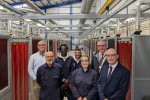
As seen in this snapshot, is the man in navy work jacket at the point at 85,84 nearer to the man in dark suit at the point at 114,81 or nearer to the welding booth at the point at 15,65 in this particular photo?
the man in dark suit at the point at 114,81

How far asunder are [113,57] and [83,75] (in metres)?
0.52

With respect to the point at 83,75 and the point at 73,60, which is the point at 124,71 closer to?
the point at 83,75

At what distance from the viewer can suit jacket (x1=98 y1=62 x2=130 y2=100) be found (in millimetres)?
1870

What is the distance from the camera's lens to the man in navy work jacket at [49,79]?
2.27 metres

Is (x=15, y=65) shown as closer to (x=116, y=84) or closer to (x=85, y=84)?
(x=85, y=84)

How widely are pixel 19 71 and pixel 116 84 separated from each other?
6.40ft

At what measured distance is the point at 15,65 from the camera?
285 centimetres

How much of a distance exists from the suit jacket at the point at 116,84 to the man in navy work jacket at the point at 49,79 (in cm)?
72

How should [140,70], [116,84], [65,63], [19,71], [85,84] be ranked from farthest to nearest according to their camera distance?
[19,71]
[65,63]
[140,70]
[85,84]
[116,84]

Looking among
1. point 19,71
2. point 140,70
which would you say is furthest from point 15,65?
point 140,70

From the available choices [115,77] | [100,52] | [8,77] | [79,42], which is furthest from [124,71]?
[79,42]

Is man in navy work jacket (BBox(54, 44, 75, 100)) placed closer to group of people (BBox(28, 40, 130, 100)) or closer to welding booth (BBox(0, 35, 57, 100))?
group of people (BBox(28, 40, 130, 100))

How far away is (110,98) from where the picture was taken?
1.94 meters

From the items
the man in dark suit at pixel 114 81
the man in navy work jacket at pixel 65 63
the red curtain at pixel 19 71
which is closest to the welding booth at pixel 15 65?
the red curtain at pixel 19 71
